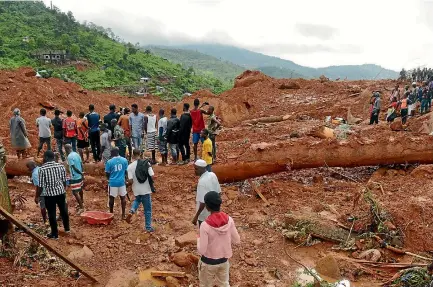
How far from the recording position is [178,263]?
5.54 metres

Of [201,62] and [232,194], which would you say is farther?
[201,62]

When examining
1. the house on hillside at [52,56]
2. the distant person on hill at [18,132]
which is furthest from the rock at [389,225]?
the house on hillside at [52,56]

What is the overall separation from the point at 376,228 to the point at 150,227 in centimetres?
380

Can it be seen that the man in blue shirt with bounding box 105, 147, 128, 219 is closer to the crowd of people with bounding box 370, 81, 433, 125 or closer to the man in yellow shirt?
the man in yellow shirt

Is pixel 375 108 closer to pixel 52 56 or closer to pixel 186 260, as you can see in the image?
pixel 186 260

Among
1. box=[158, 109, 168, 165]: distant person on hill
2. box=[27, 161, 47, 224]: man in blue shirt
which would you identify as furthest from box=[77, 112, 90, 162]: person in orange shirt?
box=[27, 161, 47, 224]: man in blue shirt

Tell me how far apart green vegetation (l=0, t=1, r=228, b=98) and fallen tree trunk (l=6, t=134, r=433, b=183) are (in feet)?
92.9

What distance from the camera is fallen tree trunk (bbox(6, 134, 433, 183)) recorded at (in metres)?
8.51

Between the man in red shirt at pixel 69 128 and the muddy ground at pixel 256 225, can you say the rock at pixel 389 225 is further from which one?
the man in red shirt at pixel 69 128

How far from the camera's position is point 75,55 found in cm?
4078

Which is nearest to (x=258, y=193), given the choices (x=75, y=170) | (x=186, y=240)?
(x=186, y=240)

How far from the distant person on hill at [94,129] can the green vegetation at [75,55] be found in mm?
26300

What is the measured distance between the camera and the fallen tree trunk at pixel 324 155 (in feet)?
27.9

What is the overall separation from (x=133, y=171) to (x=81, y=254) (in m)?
1.49
